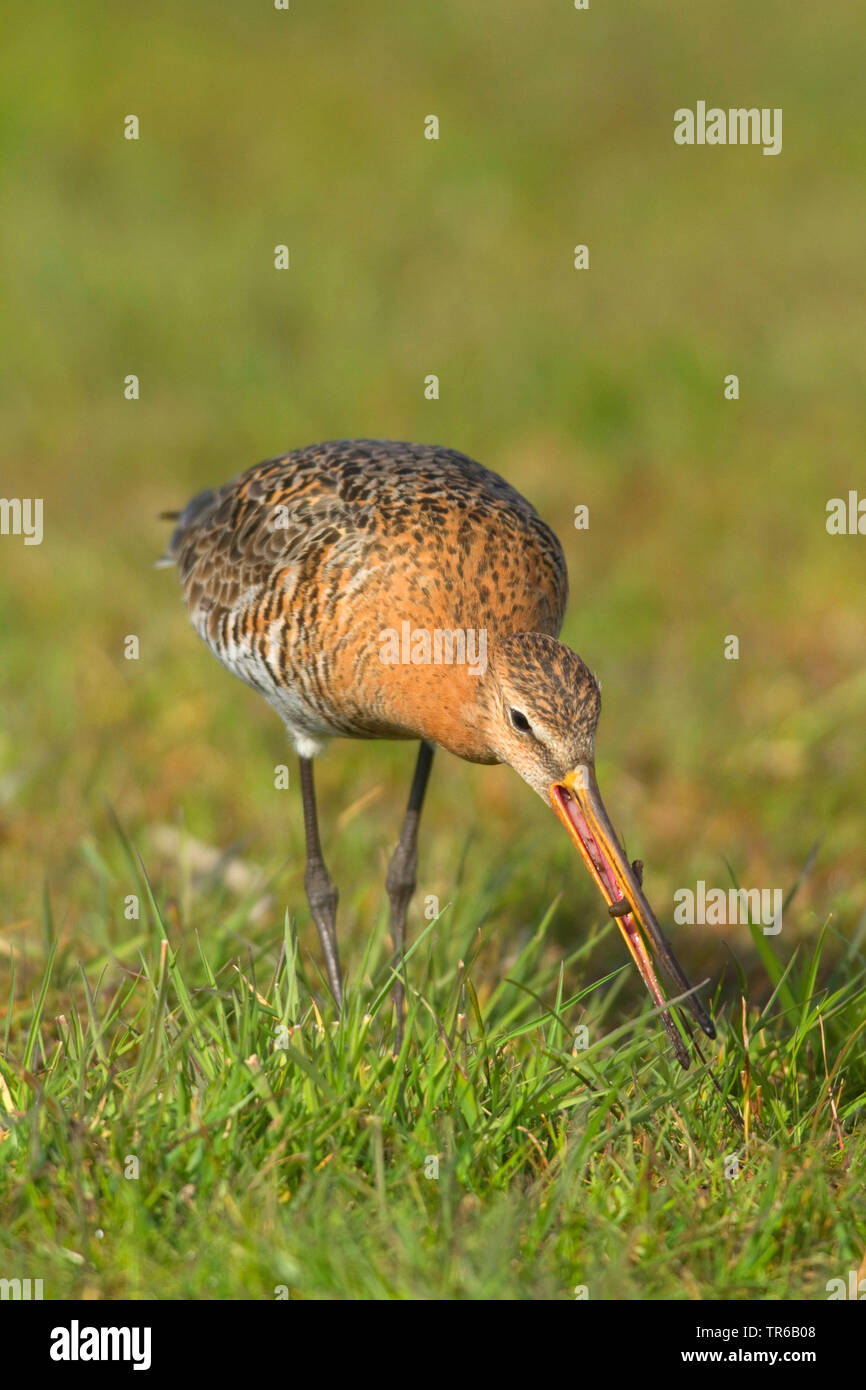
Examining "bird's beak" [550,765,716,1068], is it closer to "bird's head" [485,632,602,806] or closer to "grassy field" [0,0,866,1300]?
"bird's head" [485,632,602,806]

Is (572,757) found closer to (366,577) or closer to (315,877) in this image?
(366,577)

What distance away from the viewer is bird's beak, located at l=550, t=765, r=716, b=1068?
429cm

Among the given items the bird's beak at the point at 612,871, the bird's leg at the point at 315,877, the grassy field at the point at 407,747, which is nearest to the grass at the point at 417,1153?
the grassy field at the point at 407,747

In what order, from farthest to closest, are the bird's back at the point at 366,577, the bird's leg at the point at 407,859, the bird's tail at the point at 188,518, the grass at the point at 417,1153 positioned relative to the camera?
the bird's tail at the point at 188,518 → the bird's leg at the point at 407,859 → the bird's back at the point at 366,577 → the grass at the point at 417,1153

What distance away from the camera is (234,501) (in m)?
5.60

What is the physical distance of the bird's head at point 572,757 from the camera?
431 cm

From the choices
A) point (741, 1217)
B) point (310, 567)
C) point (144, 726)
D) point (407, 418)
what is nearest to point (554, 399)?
point (407, 418)

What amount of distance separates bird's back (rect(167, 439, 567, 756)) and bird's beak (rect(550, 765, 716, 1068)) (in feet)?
1.39

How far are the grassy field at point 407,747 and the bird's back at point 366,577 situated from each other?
741 millimetres

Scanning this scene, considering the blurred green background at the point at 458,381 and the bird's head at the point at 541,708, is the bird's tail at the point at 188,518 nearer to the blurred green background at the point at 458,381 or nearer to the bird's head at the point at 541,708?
the blurred green background at the point at 458,381

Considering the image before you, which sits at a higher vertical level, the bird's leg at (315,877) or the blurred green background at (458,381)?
the blurred green background at (458,381)

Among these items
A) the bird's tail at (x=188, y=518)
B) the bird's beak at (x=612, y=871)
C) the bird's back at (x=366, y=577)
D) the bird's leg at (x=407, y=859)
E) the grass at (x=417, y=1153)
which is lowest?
the grass at (x=417, y=1153)

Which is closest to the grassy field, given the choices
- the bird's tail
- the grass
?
the grass

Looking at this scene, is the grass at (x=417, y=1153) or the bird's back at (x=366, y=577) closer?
the grass at (x=417, y=1153)
